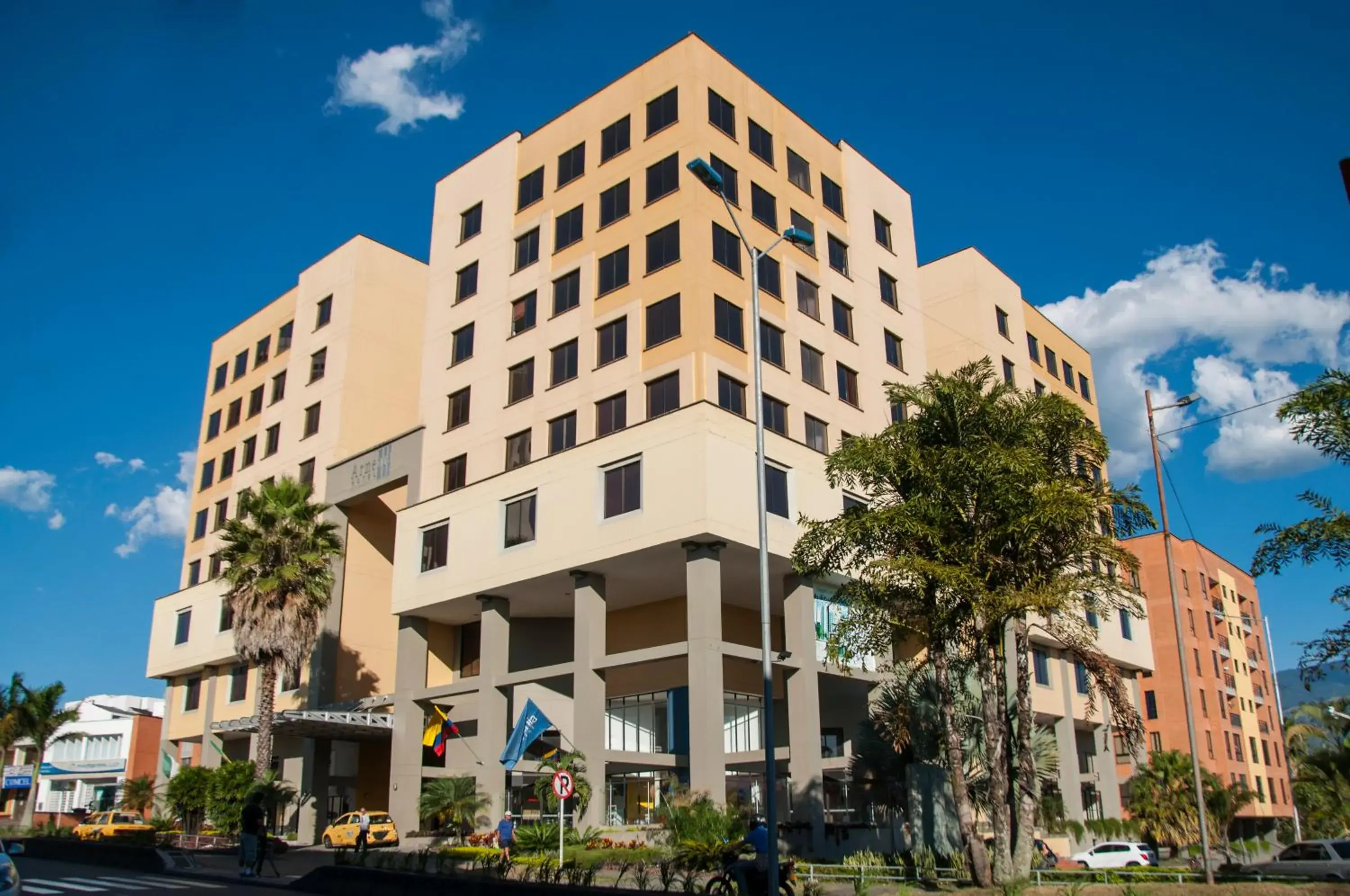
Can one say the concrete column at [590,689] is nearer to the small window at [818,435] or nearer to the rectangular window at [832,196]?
the small window at [818,435]

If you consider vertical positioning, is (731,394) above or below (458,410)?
below

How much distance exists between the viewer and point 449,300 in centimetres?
5056

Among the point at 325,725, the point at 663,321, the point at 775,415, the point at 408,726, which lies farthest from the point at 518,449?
the point at 325,725

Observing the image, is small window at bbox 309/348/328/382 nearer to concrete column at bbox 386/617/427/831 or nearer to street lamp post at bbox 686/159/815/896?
concrete column at bbox 386/617/427/831

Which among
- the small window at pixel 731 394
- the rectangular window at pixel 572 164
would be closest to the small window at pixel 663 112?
the rectangular window at pixel 572 164

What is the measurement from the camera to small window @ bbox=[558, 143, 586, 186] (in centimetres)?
4634

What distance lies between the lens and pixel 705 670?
35406 millimetres

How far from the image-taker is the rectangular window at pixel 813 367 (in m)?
43.9

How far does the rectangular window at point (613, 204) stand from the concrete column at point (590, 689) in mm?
14383

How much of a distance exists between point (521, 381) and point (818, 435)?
40.9 feet

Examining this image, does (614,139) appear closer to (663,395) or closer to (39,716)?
(663,395)

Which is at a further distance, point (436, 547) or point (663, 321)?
point (436, 547)

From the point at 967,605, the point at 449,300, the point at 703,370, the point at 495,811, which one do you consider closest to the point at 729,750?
the point at 495,811

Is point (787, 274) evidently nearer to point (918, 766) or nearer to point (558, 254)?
point (558, 254)
